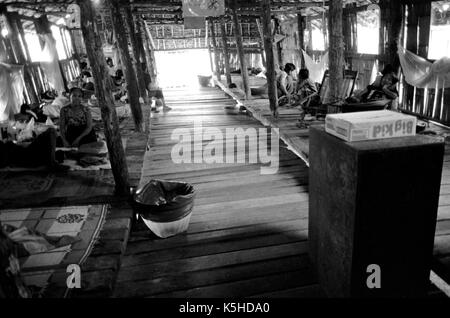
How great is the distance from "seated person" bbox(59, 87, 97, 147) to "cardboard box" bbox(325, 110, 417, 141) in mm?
5786

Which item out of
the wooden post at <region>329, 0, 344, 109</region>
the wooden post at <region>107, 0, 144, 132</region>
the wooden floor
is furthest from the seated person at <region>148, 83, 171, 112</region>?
the wooden post at <region>329, 0, 344, 109</region>

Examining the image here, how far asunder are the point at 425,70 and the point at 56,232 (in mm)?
A: 8800

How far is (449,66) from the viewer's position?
24.9ft

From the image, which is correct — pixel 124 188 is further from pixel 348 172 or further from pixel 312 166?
pixel 348 172

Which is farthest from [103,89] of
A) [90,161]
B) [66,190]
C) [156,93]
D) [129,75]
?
[156,93]

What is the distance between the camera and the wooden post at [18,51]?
12.5 meters

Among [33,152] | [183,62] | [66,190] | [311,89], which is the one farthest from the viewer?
[183,62]

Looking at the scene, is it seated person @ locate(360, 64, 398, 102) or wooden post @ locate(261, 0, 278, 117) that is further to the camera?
wooden post @ locate(261, 0, 278, 117)

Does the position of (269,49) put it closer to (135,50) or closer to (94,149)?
(94,149)

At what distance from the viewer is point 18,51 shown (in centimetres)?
1286

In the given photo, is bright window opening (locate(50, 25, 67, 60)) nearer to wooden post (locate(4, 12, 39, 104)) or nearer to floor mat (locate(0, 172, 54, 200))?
wooden post (locate(4, 12, 39, 104))

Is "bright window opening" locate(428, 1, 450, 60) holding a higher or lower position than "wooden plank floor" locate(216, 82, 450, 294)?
higher

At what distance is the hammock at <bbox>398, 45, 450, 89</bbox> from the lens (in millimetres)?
7740

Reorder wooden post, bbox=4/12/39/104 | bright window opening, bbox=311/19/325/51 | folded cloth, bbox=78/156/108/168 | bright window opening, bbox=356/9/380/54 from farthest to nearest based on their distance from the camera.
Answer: bright window opening, bbox=311/19/325/51 < wooden post, bbox=4/12/39/104 < bright window opening, bbox=356/9/380/54 < folded cloth, bbox=78/156/108/168
